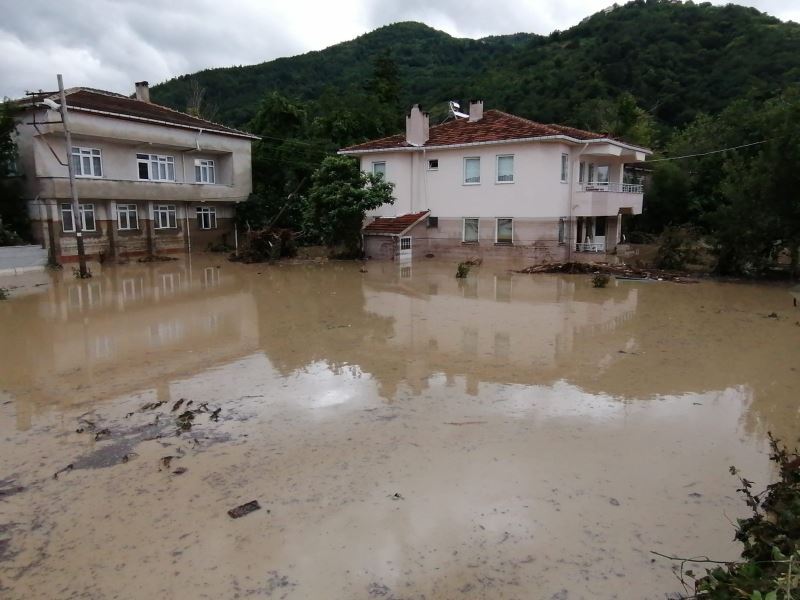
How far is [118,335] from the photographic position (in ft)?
40.9

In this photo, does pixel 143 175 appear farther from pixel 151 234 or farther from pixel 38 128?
pixel 38 128

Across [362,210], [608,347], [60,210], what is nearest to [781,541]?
[608,347]

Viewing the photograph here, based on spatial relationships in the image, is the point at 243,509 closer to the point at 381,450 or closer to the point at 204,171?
the point at 381,450

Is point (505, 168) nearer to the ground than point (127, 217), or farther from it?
farther from it

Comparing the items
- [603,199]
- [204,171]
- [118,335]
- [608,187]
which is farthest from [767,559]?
[204,171]

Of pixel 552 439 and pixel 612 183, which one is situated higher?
pixel 612 183

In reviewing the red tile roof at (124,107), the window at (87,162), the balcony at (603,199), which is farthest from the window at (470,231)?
the window at (87,162)

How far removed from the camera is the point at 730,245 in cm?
2045

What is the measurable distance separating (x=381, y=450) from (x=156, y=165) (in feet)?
92.0

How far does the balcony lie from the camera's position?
1007 inches

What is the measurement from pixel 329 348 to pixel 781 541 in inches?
329

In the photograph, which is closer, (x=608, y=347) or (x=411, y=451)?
(x=411, y=451)

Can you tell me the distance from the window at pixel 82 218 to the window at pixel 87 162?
1.54 metres

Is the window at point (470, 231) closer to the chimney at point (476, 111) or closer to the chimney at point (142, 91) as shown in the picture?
the chimney at point (476, 111)
